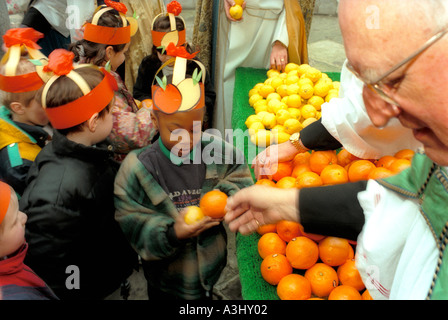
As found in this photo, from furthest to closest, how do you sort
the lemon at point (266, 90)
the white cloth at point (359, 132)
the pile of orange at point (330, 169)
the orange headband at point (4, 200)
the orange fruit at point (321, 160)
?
the lemon at point (266, 90) → the orange fruit at point (321, 160) → the white cloth at point (359, 132) → the pile of orange at point (330, 169) → the orange headband at point (4, 200)

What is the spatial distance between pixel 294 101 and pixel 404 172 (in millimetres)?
1532

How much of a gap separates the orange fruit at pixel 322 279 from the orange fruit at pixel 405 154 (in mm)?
701

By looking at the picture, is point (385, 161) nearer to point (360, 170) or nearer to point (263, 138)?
point (360, 170)

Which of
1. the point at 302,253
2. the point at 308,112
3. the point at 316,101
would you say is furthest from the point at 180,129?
the point at 316,101

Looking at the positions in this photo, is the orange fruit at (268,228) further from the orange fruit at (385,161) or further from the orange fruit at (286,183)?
the orange fruit at (385,161)

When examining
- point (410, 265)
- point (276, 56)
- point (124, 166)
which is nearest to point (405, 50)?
point (410, 265)

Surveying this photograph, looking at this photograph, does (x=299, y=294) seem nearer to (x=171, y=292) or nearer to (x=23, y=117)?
(x=171, y=292)

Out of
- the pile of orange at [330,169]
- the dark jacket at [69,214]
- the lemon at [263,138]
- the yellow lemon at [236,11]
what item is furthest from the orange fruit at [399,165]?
the yellow lemon at [236,11]

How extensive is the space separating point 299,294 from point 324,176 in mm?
627

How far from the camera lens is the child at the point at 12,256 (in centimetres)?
128

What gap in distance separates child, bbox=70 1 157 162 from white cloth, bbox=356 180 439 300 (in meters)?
1.63

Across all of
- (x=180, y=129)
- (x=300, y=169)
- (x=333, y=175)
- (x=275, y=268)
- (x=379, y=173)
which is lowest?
(x=275, y=268)

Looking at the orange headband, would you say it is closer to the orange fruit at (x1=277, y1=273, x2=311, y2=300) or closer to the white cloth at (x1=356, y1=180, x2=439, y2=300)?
the orange fruit at (x1=277, y1=273, x2=311, y2=300)

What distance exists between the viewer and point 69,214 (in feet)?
5.27
